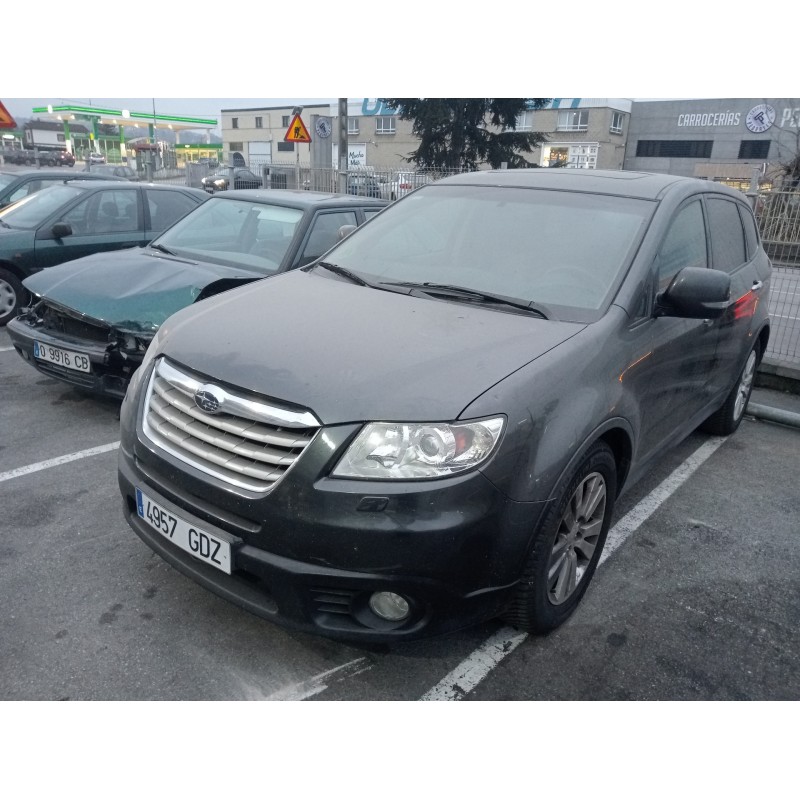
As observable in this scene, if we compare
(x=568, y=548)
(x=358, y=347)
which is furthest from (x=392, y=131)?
(x=568, y=548)

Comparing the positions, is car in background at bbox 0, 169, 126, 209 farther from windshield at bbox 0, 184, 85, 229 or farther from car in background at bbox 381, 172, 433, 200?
car in background at bbox 381, 172, 433, 200

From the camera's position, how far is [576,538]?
280 centimetres

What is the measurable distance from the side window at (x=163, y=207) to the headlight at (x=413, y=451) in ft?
20.0

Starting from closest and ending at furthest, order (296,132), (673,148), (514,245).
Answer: (514,245)
(296,132)
(673,148)

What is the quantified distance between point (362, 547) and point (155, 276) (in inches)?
135

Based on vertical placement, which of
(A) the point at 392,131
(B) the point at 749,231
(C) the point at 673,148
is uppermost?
(A) the point at 392,131

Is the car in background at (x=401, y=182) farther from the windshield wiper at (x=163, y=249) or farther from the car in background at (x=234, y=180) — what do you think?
the windshield wiper at (x=163, y=249)

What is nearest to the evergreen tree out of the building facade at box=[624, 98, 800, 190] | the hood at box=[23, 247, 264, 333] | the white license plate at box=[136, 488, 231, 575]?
the hood at box=[23, 247, 264, 333]

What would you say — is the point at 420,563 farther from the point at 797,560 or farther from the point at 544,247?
the point at 797,560

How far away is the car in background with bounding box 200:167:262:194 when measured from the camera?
16.8 metres

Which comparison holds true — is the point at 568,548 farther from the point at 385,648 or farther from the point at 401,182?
the point at 401,182

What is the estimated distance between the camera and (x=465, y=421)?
2209 mm

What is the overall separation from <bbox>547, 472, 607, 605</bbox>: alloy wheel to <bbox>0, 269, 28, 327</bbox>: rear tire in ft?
21.7

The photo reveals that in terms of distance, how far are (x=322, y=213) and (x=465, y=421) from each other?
3793mm
